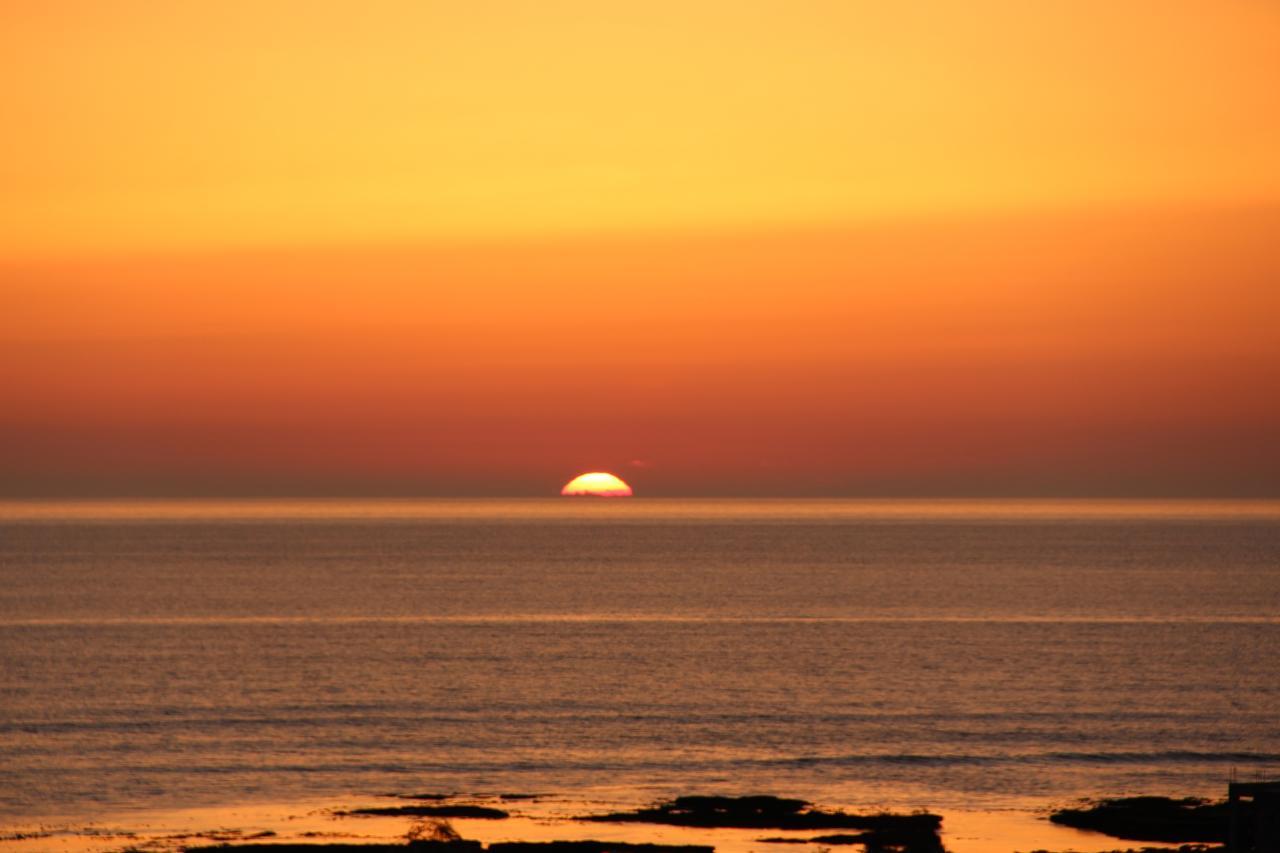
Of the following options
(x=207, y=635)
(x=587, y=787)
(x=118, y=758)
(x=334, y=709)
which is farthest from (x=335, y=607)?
(x=587, y=787)

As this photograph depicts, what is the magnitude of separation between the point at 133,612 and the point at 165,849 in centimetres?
9229

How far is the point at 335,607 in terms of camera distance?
13988 cm

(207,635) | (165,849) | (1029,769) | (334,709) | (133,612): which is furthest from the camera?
(133,612)

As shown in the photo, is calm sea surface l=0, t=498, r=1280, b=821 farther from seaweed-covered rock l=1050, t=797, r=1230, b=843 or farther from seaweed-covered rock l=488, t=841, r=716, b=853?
seaweed-covered rock l=488, t=841, r=716, b=853

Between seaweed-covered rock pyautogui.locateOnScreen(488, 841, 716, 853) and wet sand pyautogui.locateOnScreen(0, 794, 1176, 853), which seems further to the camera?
wet sand pyautogui.locateOnScreen(0, 794, 1176, 853)

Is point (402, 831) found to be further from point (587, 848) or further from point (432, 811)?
point (587, 848)

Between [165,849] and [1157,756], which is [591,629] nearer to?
[1157,756]

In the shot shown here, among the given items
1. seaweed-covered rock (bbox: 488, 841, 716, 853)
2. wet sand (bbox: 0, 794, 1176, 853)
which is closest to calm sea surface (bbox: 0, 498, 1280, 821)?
wet sand (bbox: 0, 794, 1176, 853)

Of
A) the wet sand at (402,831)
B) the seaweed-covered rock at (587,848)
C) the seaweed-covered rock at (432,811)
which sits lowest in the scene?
the seaweed-covered rock at (587,848)

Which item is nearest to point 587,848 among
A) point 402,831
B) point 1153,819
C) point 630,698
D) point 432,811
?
point 402,831

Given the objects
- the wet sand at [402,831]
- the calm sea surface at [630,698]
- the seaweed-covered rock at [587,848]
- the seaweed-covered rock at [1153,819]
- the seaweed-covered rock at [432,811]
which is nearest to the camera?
the seaweed-covered rock at [587,848]

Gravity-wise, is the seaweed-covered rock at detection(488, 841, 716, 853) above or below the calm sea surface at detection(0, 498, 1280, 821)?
below

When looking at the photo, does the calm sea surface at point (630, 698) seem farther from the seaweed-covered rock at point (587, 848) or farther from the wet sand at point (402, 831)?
the seaweed-covered rock at point (587, 848)

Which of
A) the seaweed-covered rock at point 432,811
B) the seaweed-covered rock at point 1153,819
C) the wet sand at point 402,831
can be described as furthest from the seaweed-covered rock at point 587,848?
the seaweed-covered rock at point 1153,819
